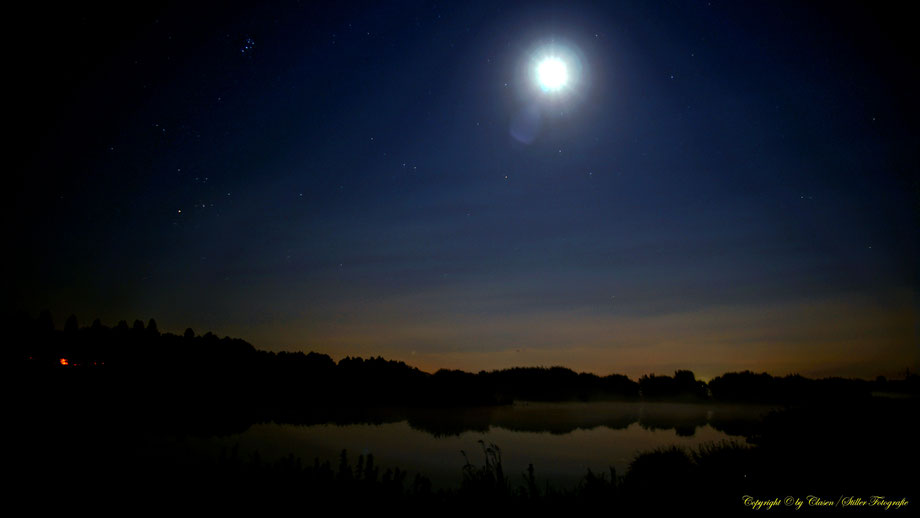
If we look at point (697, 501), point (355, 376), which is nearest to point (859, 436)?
point (697, 501)

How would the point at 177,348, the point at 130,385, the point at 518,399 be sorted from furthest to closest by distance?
the point at 518,399 → the point at 177,348 → the point at 130,385

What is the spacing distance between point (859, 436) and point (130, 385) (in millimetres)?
62745

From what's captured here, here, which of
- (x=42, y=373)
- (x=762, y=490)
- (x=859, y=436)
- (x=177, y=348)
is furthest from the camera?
(x=177, y=348)

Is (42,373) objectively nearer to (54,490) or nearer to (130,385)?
(130,385)

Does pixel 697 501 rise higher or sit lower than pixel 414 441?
higher

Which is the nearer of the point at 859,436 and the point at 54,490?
the point at 54,490

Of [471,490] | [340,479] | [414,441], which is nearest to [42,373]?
[414,441]

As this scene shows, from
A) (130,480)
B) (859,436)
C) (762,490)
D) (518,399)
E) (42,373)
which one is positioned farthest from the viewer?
(518,399)

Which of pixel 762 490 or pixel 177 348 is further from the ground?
pixel 177 348

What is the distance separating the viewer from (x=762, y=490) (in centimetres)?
1202

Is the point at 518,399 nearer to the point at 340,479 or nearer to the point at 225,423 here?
the point at 225,423

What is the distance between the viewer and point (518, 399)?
17875cm

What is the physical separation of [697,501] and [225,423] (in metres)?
48.5

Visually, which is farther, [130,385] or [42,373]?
[130,385]
